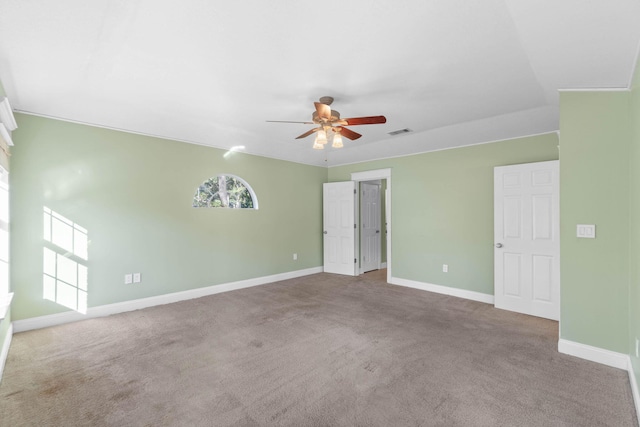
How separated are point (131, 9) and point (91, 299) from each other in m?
3.43

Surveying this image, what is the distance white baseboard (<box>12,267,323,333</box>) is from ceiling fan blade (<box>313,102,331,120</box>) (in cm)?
336

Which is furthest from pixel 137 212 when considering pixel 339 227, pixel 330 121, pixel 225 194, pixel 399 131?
pixel 399 131

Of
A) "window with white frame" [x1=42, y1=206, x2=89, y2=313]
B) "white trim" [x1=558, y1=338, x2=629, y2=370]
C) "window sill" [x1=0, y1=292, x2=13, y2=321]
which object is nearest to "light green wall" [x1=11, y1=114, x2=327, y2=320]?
"window with white frame" [x1=42, y1=206, x2=89, y2=313]

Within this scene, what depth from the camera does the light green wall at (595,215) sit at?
251 centimetres

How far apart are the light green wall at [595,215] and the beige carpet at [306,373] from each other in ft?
1.29

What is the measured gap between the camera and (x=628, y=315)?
8.12 feet

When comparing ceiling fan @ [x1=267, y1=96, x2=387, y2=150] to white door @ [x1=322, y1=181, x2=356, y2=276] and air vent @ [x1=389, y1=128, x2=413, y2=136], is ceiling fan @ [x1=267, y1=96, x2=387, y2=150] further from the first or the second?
white door @ [x1=322, y1=181, x2=356, y2=276]

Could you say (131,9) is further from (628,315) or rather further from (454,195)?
(454,195)

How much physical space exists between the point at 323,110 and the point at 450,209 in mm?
3097

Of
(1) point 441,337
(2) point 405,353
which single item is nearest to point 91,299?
(2) point 405,353

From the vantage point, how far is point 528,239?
390 cm

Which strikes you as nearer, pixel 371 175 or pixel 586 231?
pixel 586 231

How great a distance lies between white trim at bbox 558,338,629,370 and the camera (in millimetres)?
2502

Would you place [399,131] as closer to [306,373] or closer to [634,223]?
[634,223]
